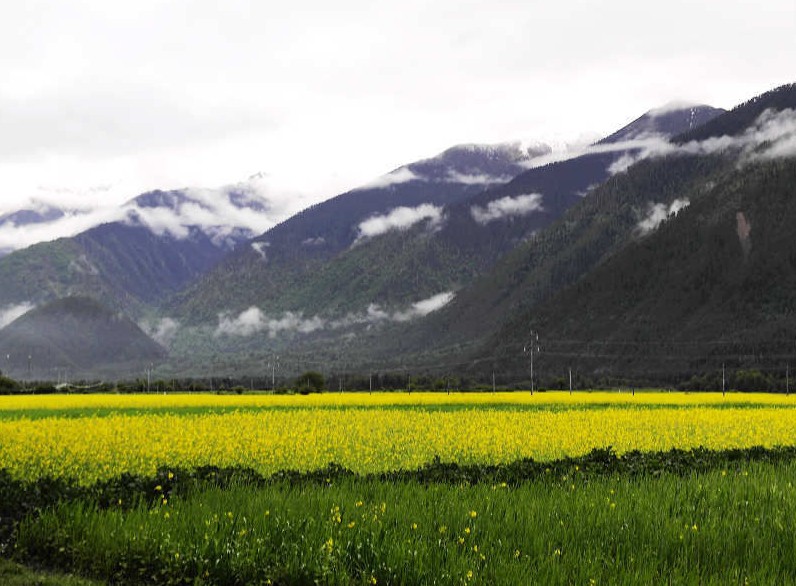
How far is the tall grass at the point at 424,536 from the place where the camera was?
36.3ft

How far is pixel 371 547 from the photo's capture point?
1159 centimetres

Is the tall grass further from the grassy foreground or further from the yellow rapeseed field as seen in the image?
the yellow rapeseed field

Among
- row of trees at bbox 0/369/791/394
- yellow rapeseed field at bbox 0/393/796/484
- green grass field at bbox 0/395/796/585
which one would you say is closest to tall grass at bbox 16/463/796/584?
green grass field at bbox 0/395/796/585

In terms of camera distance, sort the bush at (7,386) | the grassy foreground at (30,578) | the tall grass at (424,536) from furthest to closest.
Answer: the bush at (7,386) < the grassy foreground at (30,578) < the tall grass at (424,536)

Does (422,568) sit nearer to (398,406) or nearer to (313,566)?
(313,566)

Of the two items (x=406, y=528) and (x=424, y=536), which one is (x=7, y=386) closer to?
(x=406, y=528)

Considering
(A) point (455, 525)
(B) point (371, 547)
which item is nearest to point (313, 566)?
(B) point (371, 547)

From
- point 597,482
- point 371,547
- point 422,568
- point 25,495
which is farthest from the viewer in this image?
point 597,482

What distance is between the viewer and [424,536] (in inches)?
494

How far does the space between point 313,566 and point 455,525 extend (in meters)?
2.97

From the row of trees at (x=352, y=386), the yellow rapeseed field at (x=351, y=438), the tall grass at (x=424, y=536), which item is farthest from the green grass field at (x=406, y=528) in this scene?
the row of trees at (x=352, y=386)

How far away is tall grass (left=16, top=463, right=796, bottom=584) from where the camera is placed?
11.1 meters

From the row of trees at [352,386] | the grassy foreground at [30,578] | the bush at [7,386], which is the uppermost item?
the grassy foreground at [30,578]

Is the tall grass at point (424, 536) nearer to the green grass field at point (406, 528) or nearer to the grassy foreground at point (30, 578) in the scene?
the green grass field at point (406, 528)
